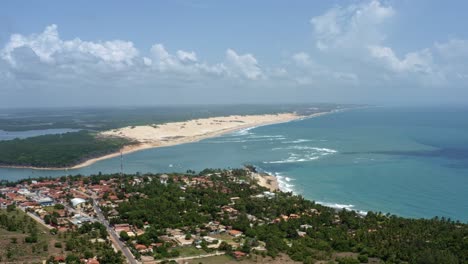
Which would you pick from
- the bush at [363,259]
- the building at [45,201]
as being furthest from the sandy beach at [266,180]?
the building at [45,201]

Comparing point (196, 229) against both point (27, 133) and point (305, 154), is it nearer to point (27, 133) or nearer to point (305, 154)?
point (305, 154)

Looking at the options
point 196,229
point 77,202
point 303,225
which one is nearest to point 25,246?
point 196,229

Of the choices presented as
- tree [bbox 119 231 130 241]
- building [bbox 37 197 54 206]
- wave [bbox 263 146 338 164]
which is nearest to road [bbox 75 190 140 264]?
tree [bbox 119 231 130 241]

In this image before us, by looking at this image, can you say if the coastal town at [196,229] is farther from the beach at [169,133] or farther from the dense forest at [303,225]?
the beach at [169,133]

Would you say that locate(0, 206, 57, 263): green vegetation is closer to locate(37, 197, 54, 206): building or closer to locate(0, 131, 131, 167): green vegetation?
locate(37, 197, 54, 206): building

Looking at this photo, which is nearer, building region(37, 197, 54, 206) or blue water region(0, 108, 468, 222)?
building region(37, 197, 54, 206)

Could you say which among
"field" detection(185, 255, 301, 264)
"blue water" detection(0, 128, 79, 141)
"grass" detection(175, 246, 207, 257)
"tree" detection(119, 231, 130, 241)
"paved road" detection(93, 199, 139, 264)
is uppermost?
"blue water" detection(0, 128, 79, 141)
